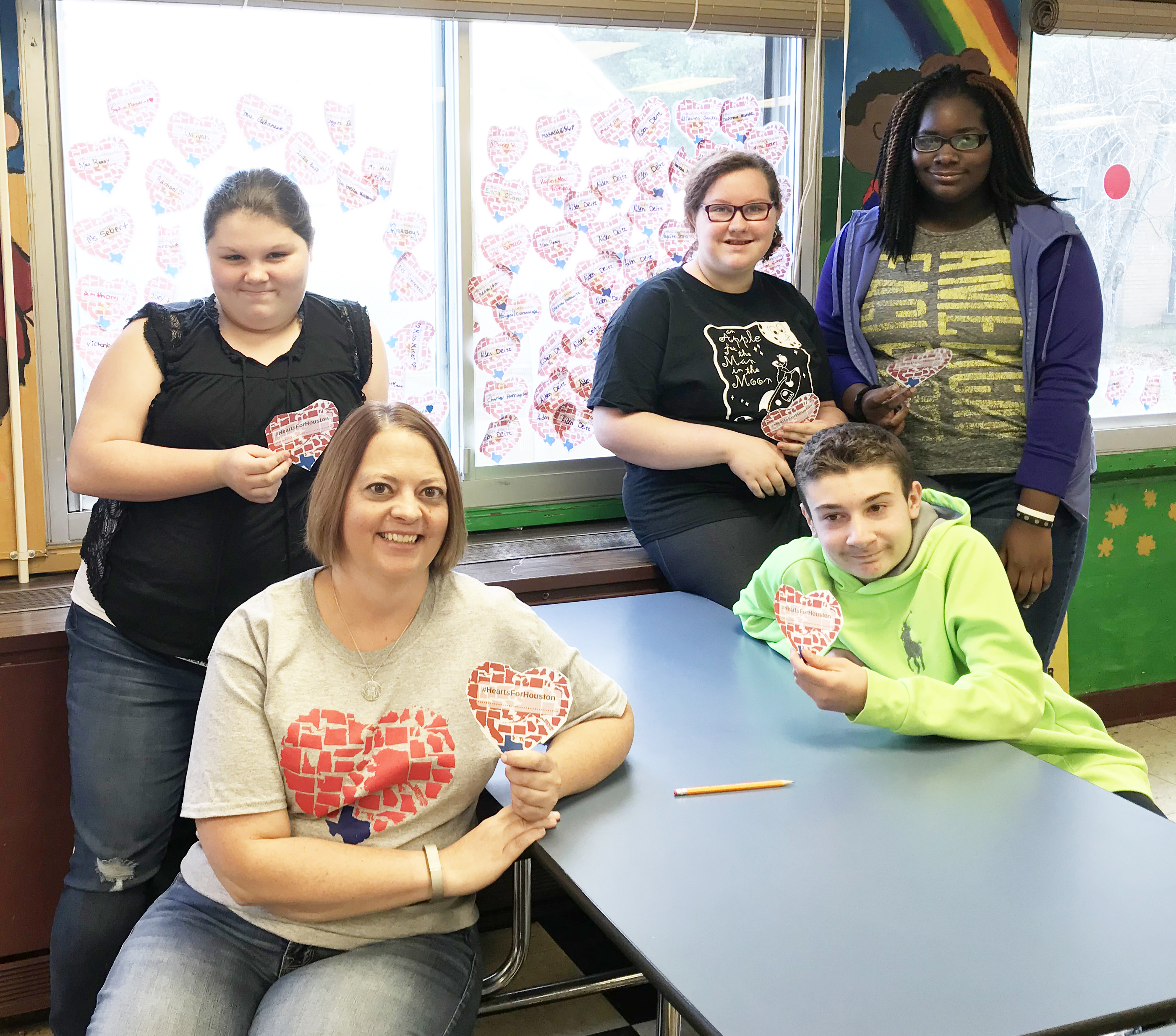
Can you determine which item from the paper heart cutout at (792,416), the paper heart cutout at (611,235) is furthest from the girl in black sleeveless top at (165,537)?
the paper heart cutout at (611,235)

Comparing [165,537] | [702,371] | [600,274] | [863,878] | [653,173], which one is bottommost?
[863,878]

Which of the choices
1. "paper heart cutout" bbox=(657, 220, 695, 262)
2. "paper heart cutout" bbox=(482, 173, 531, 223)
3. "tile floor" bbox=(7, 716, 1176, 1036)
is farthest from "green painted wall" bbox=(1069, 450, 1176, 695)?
"paper heart cutout" bbox=(482, 173, 531, 223)

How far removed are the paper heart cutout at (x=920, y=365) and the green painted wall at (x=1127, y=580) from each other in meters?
1.48

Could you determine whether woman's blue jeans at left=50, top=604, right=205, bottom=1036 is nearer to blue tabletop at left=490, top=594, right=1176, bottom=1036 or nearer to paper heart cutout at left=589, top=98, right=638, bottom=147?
blue tabletop at left=490, top=594, right=1176, bottom=1036

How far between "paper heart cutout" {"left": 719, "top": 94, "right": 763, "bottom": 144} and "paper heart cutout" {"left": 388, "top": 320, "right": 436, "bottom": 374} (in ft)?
3.03

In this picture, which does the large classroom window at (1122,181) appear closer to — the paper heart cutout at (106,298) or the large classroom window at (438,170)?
the large classroom window at (438,170)

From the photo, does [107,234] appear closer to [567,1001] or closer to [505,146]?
[505,146]

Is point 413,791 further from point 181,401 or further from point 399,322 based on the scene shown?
point 399,322

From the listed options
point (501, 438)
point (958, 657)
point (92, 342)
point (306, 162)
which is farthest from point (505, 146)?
point (958, 657)

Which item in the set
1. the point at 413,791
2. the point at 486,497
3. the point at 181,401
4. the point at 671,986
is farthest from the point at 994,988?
the point at 486,497

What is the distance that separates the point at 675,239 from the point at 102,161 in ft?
4.47

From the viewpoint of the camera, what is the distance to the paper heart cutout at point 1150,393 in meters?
3.92

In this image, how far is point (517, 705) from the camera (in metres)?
1.43

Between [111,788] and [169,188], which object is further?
[169,188]
